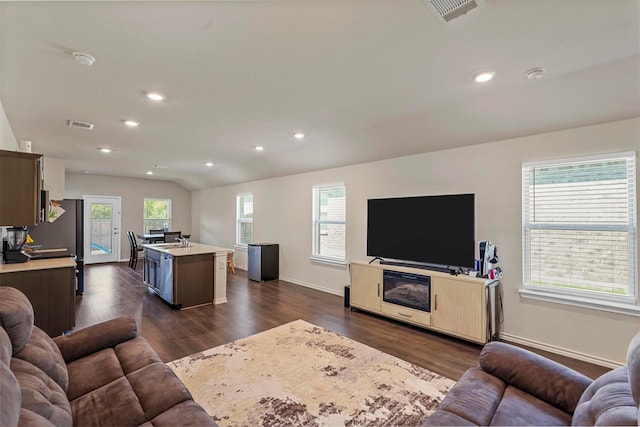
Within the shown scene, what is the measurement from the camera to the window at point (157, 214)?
383 inches

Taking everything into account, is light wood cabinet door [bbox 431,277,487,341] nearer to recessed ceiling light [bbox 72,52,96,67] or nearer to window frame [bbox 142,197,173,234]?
recessed ceiling light [bbox 72,52,96,67]

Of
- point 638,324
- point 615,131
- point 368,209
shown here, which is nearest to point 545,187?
point 615,131

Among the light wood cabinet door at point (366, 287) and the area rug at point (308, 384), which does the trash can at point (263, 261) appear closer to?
the light wood cabinet door at point (366, 287)

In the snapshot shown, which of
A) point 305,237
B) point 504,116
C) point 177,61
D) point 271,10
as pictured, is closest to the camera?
point 271,10

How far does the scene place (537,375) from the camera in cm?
167

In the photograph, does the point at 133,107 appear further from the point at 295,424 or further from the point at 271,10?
the point at 295,424

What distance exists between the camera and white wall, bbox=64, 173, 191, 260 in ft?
27.9

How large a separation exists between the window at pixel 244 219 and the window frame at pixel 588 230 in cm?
604

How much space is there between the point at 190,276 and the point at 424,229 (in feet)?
11.7

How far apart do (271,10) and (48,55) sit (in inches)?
68.7

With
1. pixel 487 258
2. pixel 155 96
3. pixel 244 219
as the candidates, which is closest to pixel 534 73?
pixel 487 258

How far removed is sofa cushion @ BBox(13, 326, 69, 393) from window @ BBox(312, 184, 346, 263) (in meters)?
4.23

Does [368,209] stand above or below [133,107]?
below

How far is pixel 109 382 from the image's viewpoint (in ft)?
5.66
